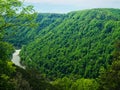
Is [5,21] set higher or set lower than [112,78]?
higher

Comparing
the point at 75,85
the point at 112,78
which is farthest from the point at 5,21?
the point at 75,85

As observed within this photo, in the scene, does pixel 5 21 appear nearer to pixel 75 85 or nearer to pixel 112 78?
pixel 112 78

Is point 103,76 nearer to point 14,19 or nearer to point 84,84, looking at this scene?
point 84,84

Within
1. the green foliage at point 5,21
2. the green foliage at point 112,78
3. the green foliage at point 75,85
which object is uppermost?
the green foliage at point 5,21

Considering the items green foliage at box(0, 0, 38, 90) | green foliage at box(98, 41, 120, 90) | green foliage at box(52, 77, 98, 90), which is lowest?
green foliage at box(52, 77, 98, 90)

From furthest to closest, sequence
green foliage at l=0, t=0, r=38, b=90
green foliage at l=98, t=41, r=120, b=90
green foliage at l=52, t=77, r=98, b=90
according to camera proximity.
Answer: green foliage at l=52, t=77, r=98, b=90
green foliage at l=98, t=41, r=120, b=90
green foliage at l=0, t=0, r=38, b=90

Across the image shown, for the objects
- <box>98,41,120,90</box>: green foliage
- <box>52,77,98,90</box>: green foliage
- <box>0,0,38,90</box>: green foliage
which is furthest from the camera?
<box>52,77,98,90</box>: green foliage

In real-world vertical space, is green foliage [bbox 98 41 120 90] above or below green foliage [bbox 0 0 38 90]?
below

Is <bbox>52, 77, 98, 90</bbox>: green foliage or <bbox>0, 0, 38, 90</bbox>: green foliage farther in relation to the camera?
<bbox>52, 77, 98, 90</bbox>: green foliage

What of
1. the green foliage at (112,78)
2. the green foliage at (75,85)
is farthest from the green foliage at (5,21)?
the green foliage at (75,85)

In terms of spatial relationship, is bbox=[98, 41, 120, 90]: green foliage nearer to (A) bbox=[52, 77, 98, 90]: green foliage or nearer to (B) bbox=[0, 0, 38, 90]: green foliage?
(A) bbox=[52, 77, 98, 90]: green foliage

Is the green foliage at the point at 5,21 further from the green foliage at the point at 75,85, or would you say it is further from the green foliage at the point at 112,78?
the green foliage at the point at 75,85

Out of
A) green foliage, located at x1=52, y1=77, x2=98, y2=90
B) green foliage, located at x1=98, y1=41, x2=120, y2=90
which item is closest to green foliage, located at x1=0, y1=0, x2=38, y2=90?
green foliage, located at x1=98, y1=41, x2=120, y2=90
